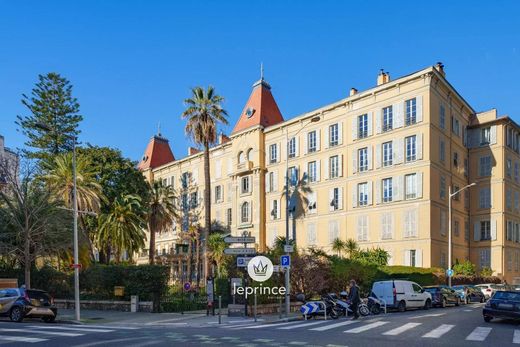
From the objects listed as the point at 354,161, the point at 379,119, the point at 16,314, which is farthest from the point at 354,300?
the point at 354,161

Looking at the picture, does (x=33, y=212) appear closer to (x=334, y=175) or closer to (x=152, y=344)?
(x=152, y=344)

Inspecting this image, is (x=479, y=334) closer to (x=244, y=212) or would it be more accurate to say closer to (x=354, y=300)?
(x=354, y=300)

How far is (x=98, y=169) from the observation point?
52812 mm

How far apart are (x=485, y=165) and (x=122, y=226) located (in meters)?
35.6

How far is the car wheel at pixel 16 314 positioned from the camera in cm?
2162

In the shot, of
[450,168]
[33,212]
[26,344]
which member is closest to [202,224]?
[450,168]

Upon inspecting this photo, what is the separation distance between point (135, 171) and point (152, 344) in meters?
44.1

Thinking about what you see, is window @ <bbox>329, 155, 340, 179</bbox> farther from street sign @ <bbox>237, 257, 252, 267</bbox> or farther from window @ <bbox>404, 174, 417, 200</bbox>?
street sign @ <bbox>237, 257, 252, 267</bbox>

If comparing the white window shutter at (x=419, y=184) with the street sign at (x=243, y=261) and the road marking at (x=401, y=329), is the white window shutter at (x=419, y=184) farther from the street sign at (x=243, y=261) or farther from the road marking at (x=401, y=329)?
the road marking at (x=401, y=329)

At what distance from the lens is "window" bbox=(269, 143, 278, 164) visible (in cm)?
5866

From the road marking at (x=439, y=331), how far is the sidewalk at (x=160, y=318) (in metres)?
6.57

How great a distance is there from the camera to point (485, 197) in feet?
176

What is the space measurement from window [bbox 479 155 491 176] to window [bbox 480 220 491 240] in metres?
4.83

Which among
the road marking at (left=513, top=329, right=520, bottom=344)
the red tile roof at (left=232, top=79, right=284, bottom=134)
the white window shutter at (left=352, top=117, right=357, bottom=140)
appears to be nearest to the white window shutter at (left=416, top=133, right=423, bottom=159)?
the white window shutter at (left=352, top=117, right=357, bottom=140)
